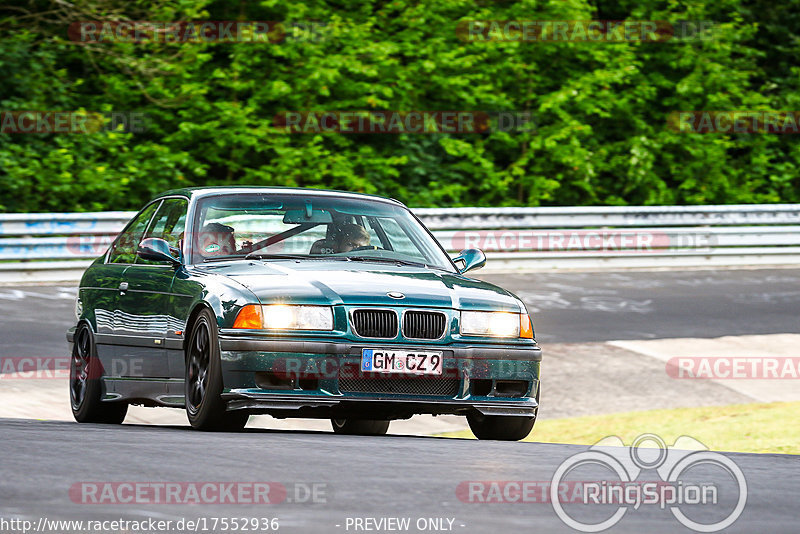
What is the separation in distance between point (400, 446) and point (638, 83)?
19.7m

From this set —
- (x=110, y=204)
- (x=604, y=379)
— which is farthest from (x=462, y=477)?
(x=110, y=204)

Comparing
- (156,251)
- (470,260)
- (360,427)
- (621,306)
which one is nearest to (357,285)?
(156,251)

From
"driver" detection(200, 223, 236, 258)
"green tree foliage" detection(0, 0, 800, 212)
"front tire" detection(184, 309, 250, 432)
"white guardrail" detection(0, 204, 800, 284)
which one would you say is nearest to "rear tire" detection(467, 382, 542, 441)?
"front tire" detection(184, 309, 250, 432)

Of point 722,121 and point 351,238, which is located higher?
point 351,238

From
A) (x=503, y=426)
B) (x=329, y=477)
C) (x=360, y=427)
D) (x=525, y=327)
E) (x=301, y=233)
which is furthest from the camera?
(x=360, y=427)

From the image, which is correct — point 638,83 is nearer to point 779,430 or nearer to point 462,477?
point 779,430

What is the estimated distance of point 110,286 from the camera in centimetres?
936

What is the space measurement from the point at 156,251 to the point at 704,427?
5.18 metres

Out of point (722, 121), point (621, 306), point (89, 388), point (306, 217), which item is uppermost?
point (306, 217)

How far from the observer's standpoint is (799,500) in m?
5.81

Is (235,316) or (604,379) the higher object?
(235,316)

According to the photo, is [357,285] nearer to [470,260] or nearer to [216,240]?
[216,240]

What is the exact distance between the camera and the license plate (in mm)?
7559

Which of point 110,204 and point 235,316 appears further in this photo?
point 110,204
